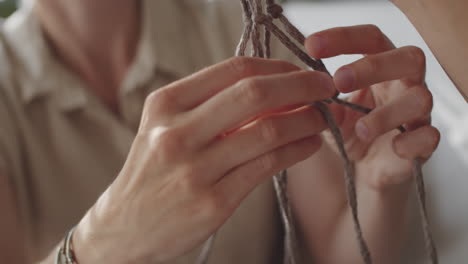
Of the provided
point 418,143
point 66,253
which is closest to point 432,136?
point 418,143

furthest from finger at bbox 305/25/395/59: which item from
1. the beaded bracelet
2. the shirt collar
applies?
the shirt collar

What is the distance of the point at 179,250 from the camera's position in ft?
1.20

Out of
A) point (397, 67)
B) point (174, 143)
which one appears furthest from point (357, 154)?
point (174, 143)

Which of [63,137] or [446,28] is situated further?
[63,137]

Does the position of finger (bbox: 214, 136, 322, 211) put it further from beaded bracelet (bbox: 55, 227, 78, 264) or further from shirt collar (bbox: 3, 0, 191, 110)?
shirt collar (bbox: 3, 0, 191, 110)

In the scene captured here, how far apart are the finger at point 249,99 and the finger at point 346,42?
0.04 meters

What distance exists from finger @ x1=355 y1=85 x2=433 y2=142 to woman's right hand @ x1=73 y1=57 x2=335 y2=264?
0.18 ft

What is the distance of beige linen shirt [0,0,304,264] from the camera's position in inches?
25.2

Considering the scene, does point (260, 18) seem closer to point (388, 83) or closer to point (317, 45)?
point (317, 45)

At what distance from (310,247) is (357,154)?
252 mm

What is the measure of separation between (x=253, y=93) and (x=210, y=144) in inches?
1.9

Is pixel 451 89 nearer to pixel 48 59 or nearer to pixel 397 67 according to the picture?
pixel 397 67

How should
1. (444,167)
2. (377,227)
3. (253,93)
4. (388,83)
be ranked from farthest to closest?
(444,167) < (377,227) < (388,83) < (253,93)

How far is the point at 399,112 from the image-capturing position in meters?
0.38
